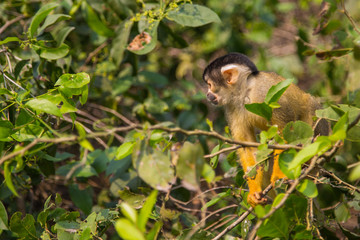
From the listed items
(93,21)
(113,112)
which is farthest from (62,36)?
(113,112)

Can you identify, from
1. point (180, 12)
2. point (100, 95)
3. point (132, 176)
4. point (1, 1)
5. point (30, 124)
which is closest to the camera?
point (30, 124)

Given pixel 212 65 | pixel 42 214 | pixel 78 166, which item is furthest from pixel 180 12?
pixel 42 214

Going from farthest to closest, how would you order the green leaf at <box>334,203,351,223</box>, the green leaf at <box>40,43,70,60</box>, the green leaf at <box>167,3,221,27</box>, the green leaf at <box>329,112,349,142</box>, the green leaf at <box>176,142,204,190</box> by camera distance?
the green leaf at <box>167,3,221,27</box>, the green leaf at <box>40,43,70,60</box>, the green leaf at <box>334,203,351,223</box>, the green leaf at <box>329,112,349,142</box>, the green leaf at <box>176,142,204,190</box>

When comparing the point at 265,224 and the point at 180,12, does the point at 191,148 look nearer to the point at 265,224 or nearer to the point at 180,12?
the point at 265,224

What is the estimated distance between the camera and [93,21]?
3256mm

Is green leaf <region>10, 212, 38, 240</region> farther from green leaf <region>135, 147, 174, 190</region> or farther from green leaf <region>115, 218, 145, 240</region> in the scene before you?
green leaf <region>115, 218, 145, 240</region>

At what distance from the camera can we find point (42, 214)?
2.28 metres

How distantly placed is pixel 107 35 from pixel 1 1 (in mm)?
1036

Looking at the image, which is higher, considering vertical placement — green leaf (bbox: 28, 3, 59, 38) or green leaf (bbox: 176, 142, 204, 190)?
green leaf (bbox: 28, 3, 59, 38)

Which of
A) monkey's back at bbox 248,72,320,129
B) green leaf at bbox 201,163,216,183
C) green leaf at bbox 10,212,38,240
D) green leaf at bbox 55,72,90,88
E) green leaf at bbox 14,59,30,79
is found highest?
green leaf at bbox 55,72,90,88

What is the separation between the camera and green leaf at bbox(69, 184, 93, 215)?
315 cm

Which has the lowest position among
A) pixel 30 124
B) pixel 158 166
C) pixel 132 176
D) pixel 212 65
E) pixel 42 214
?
pixel 132 176

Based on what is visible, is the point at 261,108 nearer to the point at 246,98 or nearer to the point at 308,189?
the point at 308,189

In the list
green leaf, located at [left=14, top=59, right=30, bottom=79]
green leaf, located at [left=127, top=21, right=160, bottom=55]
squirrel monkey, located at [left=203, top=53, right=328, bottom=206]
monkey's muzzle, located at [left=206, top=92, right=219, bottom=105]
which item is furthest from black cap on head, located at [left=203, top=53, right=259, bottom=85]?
green leaf, located at [left=14, top=59, right=30, bottom=79]
